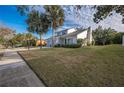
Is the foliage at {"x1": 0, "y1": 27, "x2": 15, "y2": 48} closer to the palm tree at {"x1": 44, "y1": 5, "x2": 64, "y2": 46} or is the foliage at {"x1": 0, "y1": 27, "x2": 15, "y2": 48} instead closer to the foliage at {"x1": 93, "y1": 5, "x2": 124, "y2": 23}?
the palm tree at {"x1": 44, "y1": 5, "x2": 64, "y2": 46}

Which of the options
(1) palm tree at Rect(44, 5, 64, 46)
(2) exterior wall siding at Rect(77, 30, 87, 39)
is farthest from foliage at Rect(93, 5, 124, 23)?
(2) exterior wall siding at Rect(77, 30, 87, 39)

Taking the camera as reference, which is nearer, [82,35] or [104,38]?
[82,35]

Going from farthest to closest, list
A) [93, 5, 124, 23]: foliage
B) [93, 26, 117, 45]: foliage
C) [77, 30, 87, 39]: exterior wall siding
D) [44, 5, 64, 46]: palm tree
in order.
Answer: [77, 30, 87, 39]: exterior wall siding, [93, 26, 117, 45]: foliage, [44, 5, 64, 46]: palm tree, [93, 5, 124, 23]: foliage

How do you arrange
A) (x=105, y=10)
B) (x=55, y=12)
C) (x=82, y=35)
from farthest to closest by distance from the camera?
(x=82, y=35) → (x=55, y=12) → (x=105, y=10)

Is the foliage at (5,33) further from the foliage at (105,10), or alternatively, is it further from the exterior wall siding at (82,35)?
the foliage at (105,10)

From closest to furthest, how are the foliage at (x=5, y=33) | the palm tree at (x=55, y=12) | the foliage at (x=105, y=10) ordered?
the foliage at (x=105, y=10) < the palm tree at (x=55, y=12) < the foliage at (x=5, y=33)

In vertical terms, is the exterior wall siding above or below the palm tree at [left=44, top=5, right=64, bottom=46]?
below

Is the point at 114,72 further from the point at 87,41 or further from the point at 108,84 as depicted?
the point at 87,41

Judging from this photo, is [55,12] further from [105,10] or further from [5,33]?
[5,33]

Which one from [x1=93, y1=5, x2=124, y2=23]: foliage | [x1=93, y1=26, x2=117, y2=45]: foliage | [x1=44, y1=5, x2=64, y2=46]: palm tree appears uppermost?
[x1=44, y1=5, x2=64, y2=46]: palm tree

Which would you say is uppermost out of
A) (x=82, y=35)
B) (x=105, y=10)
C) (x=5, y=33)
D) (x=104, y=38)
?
(x=105, y=10)

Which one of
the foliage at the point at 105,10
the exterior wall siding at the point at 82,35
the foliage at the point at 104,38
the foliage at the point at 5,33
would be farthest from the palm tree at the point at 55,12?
the foliage at the point at 104,38

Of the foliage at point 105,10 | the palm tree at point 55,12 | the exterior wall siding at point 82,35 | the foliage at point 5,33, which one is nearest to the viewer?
the foliage at point 105,10

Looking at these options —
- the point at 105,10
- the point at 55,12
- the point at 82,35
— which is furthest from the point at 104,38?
the point at 105,10
